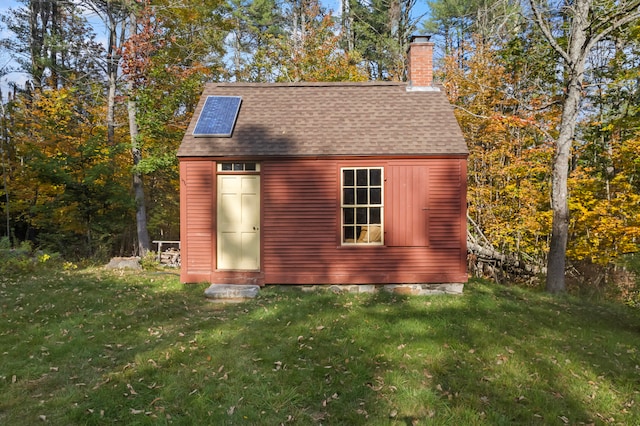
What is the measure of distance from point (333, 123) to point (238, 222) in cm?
318

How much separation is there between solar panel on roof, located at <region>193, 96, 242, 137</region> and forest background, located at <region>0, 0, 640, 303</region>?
14.4ft

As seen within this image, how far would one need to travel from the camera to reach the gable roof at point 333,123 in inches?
322

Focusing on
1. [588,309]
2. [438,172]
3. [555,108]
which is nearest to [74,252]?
[438,172]

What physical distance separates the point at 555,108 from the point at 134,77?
15600mm

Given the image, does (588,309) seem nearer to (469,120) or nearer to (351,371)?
(351,371)

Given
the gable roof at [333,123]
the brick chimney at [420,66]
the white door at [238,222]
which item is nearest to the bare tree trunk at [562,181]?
the gable roof at [333,123]

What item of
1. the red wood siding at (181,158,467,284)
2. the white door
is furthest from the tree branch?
the white door

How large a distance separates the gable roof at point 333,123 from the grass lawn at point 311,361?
10.6ft

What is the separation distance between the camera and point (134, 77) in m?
14.0

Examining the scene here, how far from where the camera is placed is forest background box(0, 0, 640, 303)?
10883 millimetres

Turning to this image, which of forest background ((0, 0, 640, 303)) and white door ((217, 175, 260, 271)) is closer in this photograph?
white door ((217, 175, 260, 271))

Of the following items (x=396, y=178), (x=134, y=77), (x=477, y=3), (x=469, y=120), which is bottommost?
(x=396, y=178)

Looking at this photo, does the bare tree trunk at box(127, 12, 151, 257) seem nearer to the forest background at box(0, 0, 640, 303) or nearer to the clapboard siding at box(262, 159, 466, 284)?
the forest background at box(0, 0, 640, 303)

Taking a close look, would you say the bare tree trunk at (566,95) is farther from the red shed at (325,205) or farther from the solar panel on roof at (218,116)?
→ the solar panel on roof at (218,116)
